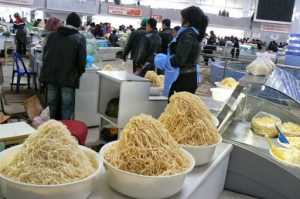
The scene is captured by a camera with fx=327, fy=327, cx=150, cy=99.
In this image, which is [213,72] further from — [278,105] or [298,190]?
[298,190]

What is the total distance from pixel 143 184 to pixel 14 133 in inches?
50.0

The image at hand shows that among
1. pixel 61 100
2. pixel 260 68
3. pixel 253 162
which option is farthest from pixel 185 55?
pixel 61 100

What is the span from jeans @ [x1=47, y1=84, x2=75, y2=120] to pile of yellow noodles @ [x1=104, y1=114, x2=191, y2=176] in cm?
311

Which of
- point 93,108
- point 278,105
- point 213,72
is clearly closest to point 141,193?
point 278,105

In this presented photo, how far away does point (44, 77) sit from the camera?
13.3 feet

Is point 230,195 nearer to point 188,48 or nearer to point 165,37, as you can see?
point 188,48

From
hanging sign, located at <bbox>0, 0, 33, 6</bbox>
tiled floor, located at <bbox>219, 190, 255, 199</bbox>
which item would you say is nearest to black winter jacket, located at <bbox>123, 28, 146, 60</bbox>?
tiled floor, located at <bbox>219, 190, 255, 199</bbox>

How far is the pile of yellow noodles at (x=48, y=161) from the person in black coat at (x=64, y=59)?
3.00 metres

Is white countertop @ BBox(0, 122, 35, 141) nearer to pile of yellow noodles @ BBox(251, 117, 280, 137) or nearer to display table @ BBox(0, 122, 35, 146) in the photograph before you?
display table @ BBox(0, 122, 35, 146)

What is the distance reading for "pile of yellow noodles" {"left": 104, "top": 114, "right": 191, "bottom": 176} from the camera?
113 cm

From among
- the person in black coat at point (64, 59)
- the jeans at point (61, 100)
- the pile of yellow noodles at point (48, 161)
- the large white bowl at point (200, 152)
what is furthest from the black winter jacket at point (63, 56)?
the pile of yellow noodles at point (48, 161)

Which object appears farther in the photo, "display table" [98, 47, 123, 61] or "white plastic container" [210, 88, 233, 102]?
"display table" [98, 47, 123, 61]

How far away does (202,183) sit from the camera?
1.38m

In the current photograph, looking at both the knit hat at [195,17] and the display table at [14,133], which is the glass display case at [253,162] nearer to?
the knit hat at [195,17]
